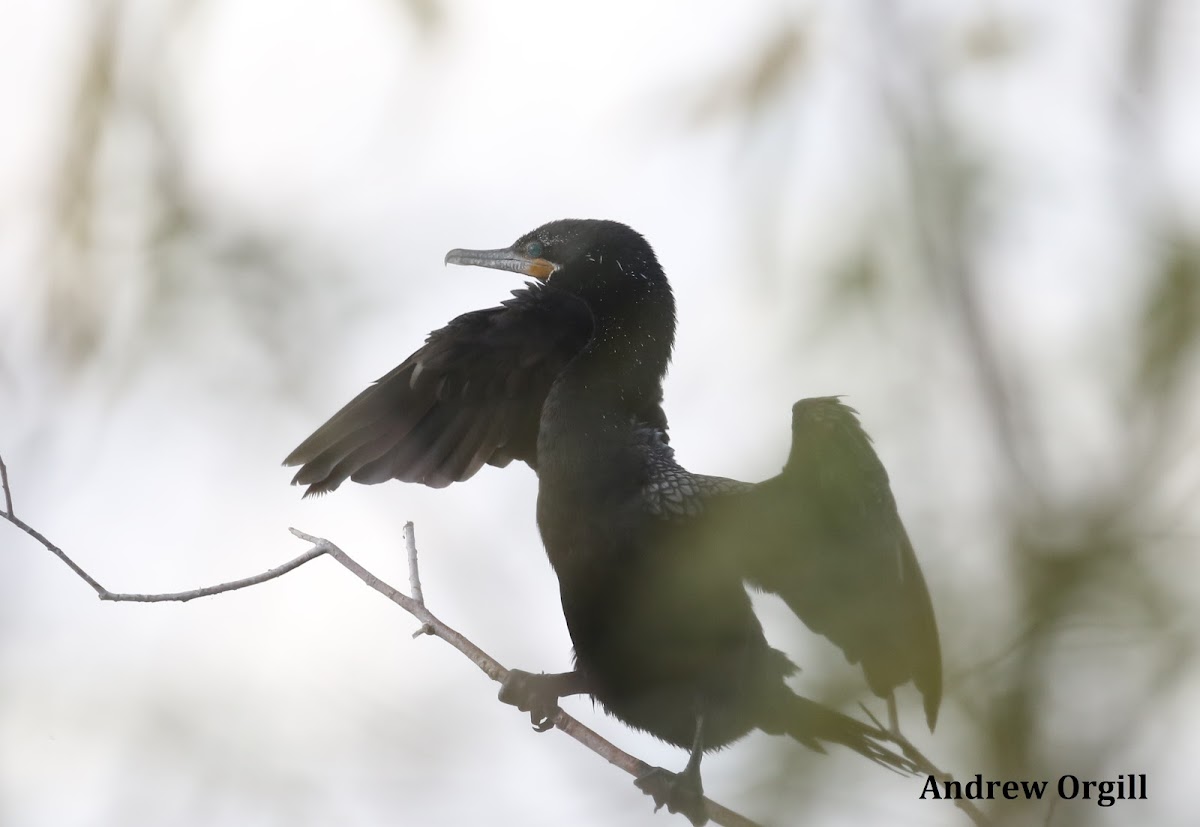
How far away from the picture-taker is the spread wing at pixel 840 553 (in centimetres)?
104

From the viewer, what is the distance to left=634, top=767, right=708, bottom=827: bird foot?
111 inches

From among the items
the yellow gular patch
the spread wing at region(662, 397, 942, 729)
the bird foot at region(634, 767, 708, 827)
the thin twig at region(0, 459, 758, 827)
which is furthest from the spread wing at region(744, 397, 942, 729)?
the yellow gular patch

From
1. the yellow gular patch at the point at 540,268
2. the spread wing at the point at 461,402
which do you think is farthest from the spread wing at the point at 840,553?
the yellow gular patch at the point at 540,268

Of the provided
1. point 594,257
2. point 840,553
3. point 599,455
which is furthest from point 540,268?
point 840,553

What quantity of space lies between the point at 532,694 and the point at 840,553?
1753 millimetres

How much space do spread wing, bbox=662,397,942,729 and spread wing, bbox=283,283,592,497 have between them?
3.91ft

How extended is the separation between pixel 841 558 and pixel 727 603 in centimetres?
15

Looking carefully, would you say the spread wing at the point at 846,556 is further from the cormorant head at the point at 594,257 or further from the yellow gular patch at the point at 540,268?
the yellow gular patch at the point at 540,268

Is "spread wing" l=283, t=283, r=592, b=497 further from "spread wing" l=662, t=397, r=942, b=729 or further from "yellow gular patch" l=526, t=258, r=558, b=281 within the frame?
"spread wing" l=662, t=397, r=942, b=729

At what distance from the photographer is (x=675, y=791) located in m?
2.88

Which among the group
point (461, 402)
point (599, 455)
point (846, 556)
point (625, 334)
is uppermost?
point (625, 334)

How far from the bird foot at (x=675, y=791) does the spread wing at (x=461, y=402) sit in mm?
967

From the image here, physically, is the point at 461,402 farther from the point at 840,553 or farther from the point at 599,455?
the point at 840,553

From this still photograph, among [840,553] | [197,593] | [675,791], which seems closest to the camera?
[840,553]
